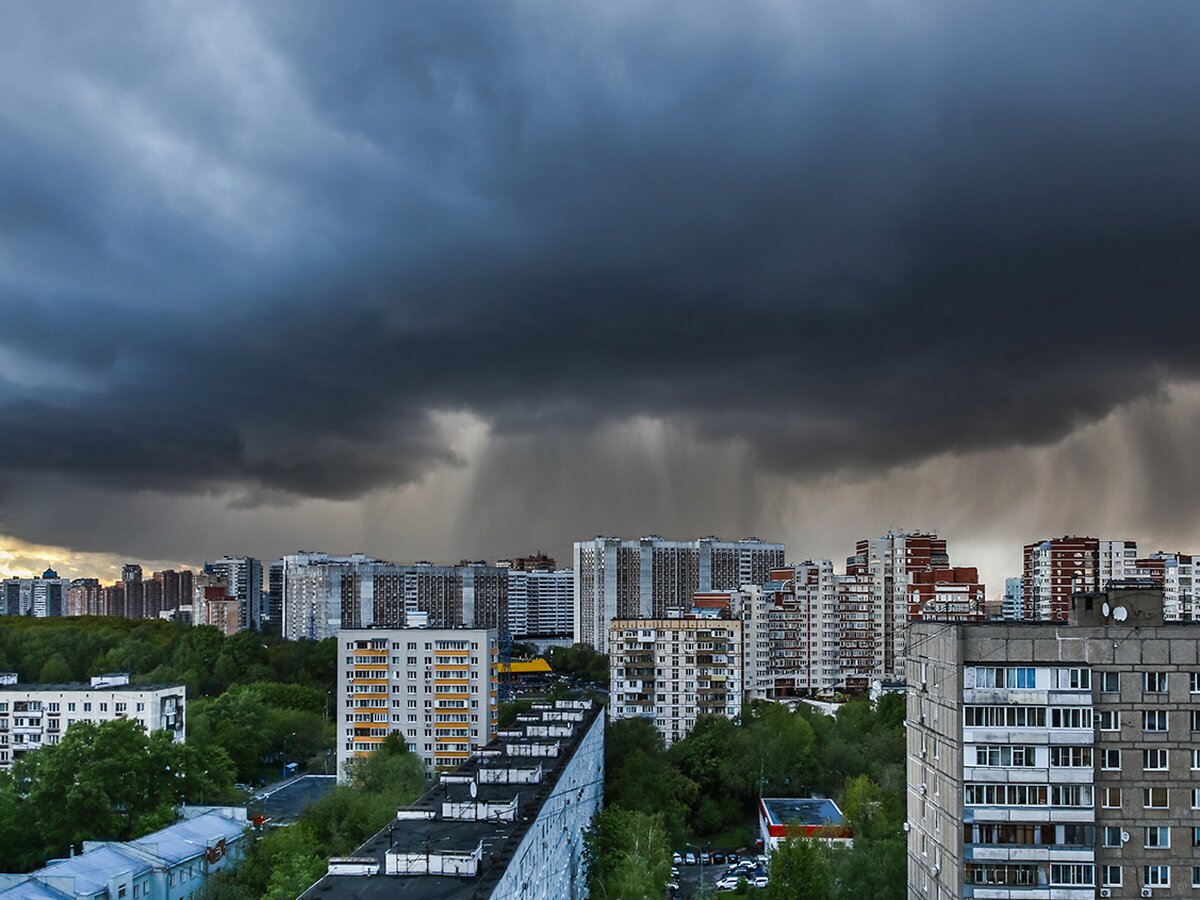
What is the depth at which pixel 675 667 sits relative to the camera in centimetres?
5103

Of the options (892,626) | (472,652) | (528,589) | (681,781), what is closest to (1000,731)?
(681,781)

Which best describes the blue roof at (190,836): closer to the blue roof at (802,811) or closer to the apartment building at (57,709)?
the apartment building at (57,709)

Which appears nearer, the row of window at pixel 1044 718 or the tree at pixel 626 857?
the row of window at pixel 1044 718

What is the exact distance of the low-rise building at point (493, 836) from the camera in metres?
17.8

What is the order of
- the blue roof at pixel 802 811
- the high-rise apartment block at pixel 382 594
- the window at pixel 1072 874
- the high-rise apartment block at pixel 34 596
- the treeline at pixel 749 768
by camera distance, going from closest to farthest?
the window at pixel 1072 874 → the blue roof at pixel 802 811 → the treeline at pixel 749 768 → the high-rise apartment block at pixel 382 594 → the high-rise apartment block at pixel 34 596

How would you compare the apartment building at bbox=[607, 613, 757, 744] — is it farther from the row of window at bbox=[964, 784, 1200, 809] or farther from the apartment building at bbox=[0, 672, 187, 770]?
the row of window at bbox=[964, 784, 1200, 809]

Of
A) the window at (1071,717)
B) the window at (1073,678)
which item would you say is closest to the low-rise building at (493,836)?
the window at (1071,717)

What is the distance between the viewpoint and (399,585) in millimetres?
106125

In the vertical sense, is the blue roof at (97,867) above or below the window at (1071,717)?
below

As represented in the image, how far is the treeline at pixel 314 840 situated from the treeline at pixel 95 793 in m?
5.16

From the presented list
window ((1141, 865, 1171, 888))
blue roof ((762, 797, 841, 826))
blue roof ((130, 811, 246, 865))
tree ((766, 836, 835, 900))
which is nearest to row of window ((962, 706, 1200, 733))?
window ((1141, 865, 1171, 888))

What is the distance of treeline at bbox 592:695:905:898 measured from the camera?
36.3 metres

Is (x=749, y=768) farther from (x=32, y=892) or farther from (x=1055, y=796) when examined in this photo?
(x=32, y=892)

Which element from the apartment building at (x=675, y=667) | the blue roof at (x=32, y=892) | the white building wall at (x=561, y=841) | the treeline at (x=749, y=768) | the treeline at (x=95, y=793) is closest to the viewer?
the white building wall at (x=561, y=841)
